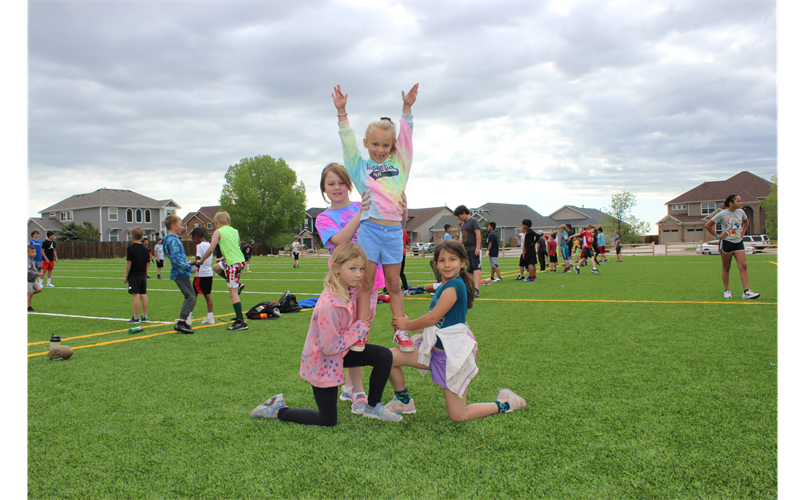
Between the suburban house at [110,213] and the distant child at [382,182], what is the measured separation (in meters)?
70.0

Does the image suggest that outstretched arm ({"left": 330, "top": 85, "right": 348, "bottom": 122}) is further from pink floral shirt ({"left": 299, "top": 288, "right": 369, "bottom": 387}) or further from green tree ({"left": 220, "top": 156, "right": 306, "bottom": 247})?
green tree ({"left": 220, "top": 156, "right": 306, "bottom": 247})

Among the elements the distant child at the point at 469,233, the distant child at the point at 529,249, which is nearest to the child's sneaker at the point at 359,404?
the distant child at the point at 469,233

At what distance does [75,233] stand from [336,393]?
67.0m

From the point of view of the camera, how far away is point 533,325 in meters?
6.90

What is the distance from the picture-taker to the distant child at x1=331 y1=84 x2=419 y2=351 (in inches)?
143

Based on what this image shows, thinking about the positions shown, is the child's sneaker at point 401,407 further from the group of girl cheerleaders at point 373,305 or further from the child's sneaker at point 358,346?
the child's sneaker at point 358,346

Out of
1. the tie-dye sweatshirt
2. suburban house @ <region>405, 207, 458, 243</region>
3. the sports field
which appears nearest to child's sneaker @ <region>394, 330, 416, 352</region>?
the sports field

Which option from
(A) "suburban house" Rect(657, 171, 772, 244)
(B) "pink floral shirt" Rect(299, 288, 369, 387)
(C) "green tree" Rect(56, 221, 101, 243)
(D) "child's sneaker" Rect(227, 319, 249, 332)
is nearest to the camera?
(B) "pink floral shirt" Rect(299, 288, 369, 387)

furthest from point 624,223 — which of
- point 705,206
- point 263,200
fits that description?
point 263,200

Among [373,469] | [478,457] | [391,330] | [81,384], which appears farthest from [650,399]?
[81,384]

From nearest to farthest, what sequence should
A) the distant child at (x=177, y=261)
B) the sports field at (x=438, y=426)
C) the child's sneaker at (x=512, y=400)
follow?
the sports field at (x=438, y=426), the child's sneaker at (x=512, y=400), the distant child at (x=177, y=261)

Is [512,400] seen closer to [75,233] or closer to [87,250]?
[87,250]

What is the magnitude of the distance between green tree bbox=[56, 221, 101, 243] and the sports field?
61.9m

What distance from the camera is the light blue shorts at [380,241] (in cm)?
368
